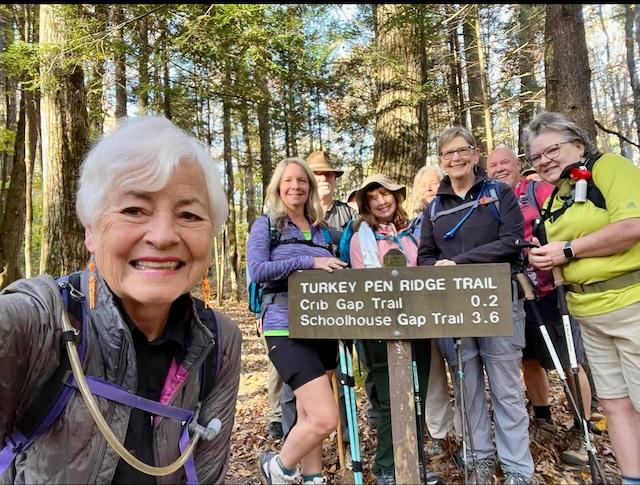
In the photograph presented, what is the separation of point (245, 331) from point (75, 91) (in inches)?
285

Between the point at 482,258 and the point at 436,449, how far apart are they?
6.33 ft

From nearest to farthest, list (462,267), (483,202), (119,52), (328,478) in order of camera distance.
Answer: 1. (462,267)
2. (483,202)
3. (328,478)
4. (119,52)

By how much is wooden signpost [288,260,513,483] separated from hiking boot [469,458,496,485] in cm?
95

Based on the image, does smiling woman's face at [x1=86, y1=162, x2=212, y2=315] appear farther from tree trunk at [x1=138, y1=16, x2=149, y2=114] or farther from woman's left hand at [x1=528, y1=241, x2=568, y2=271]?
tree trunk at [x1=138, y1=16, x2=149, y2=114]

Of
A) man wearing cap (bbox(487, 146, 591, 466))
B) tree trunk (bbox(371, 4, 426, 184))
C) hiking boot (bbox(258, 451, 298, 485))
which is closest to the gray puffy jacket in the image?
hiking boot (bbox(258, 451, 298, 485))

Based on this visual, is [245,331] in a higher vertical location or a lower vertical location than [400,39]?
lower

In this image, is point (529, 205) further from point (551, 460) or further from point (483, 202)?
point (551, 460)

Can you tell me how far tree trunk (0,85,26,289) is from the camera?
9.07 metres

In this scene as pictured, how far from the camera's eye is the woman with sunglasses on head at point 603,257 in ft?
9.08

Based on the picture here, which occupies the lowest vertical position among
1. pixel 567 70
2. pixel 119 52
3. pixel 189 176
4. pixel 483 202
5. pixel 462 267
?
pixel 462 267

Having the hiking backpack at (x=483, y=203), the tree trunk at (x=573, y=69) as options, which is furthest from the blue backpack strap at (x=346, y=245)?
the tree trunk at (x=573, y=69)

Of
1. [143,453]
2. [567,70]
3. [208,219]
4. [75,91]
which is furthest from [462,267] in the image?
[75,91]

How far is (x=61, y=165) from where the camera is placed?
18.3 feet

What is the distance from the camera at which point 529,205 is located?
14.2 feet
